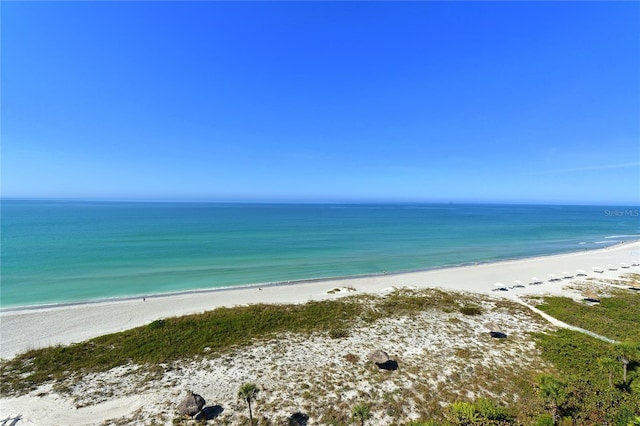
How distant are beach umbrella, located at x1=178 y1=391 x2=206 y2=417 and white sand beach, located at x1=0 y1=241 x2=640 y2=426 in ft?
2.19

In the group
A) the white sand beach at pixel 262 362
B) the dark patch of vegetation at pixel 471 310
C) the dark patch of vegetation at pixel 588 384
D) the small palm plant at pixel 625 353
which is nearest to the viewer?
the dark patch of vegetation at pixel 588 384

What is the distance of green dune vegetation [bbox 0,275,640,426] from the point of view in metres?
10.4

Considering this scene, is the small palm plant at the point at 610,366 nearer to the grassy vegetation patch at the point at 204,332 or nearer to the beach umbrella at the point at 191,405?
the grassy vegetation patch at the point at 204,332

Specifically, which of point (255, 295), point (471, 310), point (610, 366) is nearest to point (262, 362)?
point (255, 295)

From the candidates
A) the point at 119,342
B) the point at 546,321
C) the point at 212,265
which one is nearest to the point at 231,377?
the point at 119,342

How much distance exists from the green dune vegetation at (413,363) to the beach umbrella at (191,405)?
1.16 ft

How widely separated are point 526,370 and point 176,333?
66.1 ft

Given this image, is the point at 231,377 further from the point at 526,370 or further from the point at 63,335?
the point at 526,370

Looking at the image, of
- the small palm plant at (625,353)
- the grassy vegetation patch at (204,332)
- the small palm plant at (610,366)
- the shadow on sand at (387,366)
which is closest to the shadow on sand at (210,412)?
the grassy vegetation patch at (204,332)

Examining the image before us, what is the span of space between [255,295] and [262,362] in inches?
455

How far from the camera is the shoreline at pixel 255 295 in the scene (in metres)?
17.8

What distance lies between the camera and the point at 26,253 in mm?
39844

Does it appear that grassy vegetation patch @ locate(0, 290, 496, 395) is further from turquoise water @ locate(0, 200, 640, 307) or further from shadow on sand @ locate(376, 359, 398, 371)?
turquoise water @ locate(0, 200, 640, 307)

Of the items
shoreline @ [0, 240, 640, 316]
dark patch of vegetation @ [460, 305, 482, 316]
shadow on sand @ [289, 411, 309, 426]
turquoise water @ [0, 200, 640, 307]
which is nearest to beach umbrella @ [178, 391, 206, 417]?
shadow on sand @ [289, 411, 309, 426]
